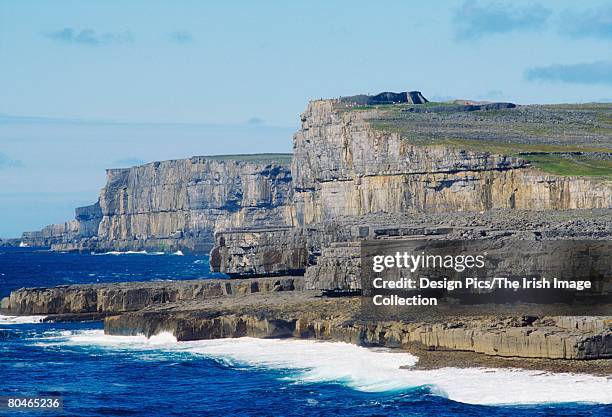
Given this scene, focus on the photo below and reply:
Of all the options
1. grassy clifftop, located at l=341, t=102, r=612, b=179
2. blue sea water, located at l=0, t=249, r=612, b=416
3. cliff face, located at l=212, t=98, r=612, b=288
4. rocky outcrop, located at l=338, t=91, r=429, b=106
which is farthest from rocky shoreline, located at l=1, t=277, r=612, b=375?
rocky outcrop, located at l=338, t=91, r=429, b=106

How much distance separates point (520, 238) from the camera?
8975cm

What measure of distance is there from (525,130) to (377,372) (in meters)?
89.7

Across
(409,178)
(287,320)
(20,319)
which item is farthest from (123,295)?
(409,178)

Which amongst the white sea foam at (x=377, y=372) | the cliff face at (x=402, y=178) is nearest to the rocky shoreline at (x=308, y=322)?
the white sea foam at (x=377, y=372)

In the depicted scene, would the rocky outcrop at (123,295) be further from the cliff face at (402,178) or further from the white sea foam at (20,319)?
the cliff face at (402,178)

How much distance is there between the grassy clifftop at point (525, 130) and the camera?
455 ft

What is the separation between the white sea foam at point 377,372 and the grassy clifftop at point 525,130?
52.8 metres

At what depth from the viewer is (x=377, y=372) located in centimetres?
7369

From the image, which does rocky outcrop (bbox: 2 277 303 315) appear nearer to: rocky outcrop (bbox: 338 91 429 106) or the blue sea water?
the blue sea water

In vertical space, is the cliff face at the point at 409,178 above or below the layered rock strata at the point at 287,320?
above

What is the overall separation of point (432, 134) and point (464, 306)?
70.7 meters

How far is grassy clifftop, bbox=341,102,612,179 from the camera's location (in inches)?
5463

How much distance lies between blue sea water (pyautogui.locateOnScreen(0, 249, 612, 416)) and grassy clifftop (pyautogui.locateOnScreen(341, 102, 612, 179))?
182 feet

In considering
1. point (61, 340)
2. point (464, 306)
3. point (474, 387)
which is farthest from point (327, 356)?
point (61, 340)
